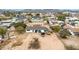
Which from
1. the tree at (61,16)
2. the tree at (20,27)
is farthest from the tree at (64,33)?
the tree at (20,27)

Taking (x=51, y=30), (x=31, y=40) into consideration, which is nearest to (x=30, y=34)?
(x=31, y=40)

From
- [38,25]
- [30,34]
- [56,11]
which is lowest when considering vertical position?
[30,34]

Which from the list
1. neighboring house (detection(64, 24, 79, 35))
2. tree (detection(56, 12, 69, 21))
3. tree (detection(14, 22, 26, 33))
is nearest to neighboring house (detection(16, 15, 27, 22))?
tree (detection(14, 22, 26, 33))

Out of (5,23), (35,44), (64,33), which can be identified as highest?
(5,23)

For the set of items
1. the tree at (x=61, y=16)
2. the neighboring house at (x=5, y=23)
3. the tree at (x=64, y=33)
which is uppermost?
the tree at (x=61, y=16)

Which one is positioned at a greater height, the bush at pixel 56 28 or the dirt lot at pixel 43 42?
the bush at pixel 56 28

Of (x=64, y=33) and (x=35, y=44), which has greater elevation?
(x=64, y=33)

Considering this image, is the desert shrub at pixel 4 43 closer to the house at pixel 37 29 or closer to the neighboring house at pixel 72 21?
the house at pixel 37 29

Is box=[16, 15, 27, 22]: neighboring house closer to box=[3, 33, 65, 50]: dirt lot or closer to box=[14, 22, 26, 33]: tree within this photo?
box=[14, 22, 26, 33]: tree

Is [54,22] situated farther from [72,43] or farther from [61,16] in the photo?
[72,43]

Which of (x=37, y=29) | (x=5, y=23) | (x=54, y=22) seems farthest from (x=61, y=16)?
(x=5, y=23)
